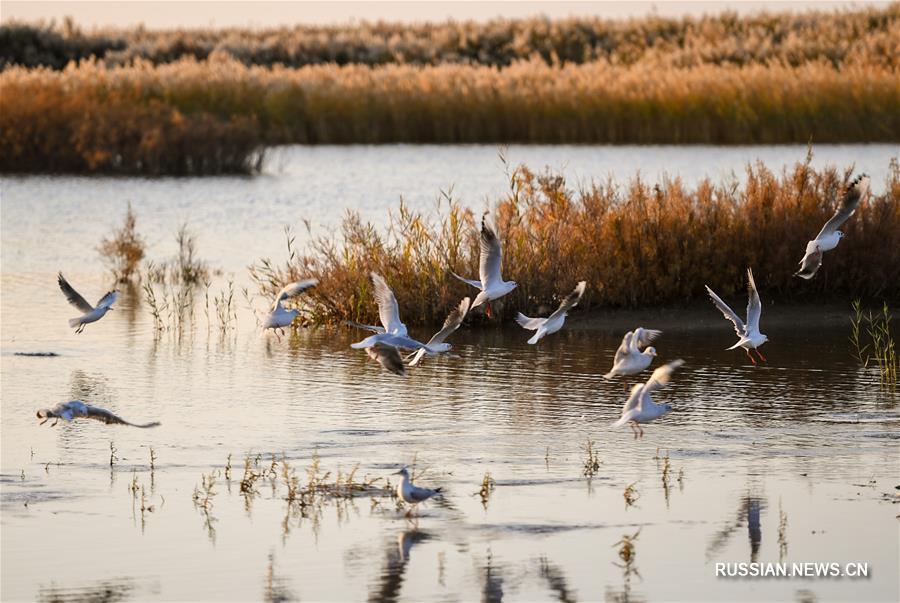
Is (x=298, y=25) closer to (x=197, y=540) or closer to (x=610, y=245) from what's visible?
(x=610, y=245)

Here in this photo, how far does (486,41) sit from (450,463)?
5747cm

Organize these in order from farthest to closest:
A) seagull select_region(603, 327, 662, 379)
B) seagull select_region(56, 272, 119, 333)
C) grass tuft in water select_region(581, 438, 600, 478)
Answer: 1. seagull select_region(56, 272, 119, 333)
2. seagull select_region(603, 327, 662, 379)
3. grass tuft in water select_region(581, 438, 600, 478)

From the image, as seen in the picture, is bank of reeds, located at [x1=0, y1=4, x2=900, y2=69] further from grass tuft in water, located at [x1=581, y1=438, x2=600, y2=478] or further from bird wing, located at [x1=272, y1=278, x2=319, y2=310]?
grass tuft in water, located at [x1=581, y1=438, x2=600, y2=478]

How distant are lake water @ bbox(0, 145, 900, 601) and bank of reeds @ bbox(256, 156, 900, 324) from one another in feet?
1.11

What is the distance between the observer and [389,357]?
31.6 ft

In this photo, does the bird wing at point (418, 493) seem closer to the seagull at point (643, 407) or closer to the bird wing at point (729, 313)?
the seagull at point (643, 407)

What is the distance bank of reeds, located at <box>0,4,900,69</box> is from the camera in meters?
60.3

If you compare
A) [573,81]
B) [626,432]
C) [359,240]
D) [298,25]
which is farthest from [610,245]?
[298,25]

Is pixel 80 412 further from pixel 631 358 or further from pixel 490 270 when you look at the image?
pixel 631 358

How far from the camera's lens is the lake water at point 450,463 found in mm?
7445

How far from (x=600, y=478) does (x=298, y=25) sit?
72.5 meters

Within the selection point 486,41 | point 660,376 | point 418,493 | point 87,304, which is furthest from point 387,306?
point 486,41

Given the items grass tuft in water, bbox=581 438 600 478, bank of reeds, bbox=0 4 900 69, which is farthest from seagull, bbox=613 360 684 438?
bank of reeds, bbox=0 4 900 69

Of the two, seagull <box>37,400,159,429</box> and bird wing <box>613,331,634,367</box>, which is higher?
bird wing <box>613,331,634,367</box>
